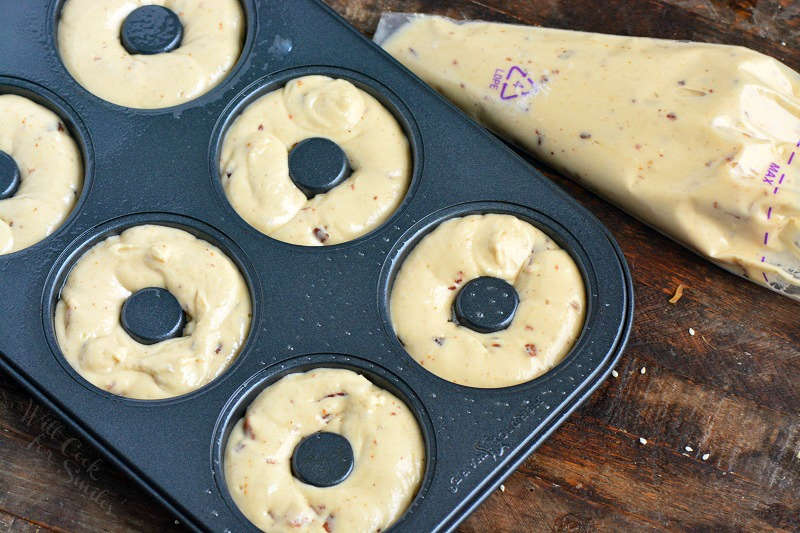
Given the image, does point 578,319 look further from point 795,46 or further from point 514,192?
point 795,46

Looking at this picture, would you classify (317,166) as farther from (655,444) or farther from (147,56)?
(655,444)

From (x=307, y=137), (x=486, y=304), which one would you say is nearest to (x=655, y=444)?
(x=486, y=304)

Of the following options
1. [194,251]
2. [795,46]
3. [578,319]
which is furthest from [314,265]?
[795,46]

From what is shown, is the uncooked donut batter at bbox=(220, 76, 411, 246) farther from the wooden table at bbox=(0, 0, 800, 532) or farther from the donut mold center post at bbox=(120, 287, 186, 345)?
the wooden table at bbox=(0, 0, 800, 532)

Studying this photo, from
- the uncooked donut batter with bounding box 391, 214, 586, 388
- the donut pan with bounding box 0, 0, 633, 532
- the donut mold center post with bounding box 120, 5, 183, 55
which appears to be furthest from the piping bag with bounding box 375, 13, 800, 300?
the donut mold center post with bounding box 120, 5, 183, 55

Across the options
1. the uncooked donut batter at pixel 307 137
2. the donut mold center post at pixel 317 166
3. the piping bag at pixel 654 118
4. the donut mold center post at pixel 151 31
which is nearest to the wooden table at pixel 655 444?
the piping bag at pixel 654 118
